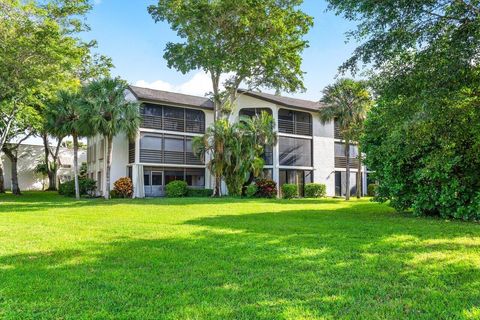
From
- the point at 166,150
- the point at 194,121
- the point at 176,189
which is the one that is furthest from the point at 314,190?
the point at 166,150

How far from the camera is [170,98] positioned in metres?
31.6

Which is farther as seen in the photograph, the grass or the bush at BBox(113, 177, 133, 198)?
the bush at BBox(113, 177, 133, 198)

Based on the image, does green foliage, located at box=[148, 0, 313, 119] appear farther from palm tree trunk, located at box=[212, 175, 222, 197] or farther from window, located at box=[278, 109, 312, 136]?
palm tree trunk, located at box=[212, 175, 222, 197]

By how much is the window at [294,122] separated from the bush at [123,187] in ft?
42.5

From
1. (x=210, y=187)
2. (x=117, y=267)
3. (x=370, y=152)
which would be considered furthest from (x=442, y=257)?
(x=210, y=187)

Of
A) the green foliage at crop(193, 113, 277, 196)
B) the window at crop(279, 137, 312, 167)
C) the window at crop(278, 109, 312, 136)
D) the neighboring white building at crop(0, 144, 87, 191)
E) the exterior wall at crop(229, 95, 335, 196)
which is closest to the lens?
the green foliage at crop(193, 113, 277, 196)

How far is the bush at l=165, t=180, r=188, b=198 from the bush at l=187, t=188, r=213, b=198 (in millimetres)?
→ 655

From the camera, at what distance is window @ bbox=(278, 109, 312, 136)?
33.6m

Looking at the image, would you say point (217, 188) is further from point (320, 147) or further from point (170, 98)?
point (320, 147)

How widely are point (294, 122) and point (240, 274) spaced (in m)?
29.4

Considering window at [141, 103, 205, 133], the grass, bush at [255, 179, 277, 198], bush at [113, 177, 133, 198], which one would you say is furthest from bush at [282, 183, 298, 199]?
the grass

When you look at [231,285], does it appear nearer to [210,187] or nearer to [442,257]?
[442,257]

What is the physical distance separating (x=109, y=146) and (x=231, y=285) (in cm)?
2433

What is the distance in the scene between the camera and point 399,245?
805 centimetres
